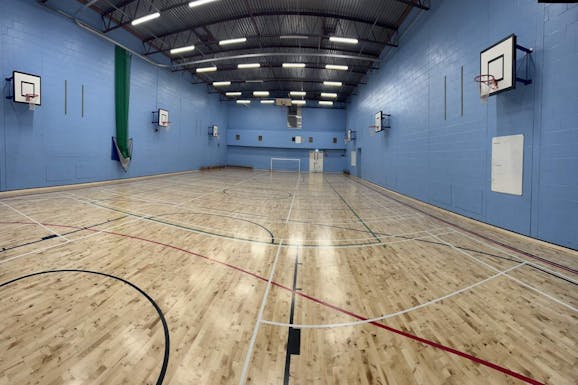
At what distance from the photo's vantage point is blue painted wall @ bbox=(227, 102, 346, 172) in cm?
2527

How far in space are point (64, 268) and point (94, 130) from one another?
973 cm

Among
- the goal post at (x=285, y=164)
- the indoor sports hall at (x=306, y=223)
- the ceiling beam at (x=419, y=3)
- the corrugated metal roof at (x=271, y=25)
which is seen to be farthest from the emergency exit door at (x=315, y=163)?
the ceiling beam at (x=419, y=3)

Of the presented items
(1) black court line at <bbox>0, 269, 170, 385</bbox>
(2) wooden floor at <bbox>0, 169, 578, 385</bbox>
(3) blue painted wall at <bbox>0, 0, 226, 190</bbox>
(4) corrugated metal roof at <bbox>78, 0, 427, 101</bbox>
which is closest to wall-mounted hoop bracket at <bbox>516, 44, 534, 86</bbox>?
(2) wooden floor at <bbox>0, 169, 578, 385</bbox>

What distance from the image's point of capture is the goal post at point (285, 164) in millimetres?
26391

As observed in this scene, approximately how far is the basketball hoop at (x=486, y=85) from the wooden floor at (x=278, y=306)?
3135 mm

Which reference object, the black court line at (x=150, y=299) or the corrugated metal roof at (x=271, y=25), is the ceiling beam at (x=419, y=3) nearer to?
the corrugated metal roof at (x=271, y=25)

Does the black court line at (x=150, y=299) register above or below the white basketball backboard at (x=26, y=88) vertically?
below

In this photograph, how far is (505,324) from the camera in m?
2.44

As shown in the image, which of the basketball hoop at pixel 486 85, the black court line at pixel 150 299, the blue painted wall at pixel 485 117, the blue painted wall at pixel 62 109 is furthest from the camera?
the blue painted wall at pixel 62 109

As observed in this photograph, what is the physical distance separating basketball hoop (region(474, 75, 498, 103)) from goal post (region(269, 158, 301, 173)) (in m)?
20.6

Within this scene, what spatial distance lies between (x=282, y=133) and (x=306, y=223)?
2053cm

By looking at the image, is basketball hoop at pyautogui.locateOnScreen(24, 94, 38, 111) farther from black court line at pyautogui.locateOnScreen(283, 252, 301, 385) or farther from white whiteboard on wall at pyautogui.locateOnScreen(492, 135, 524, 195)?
white whiteboard on wall at pyautogui.locateOnScreen(492, 135, 524, 195)

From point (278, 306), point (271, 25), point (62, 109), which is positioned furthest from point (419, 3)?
point (62, 109)

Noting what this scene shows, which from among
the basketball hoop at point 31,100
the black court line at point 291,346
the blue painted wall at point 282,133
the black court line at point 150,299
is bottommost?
the black court line at point 291,346
